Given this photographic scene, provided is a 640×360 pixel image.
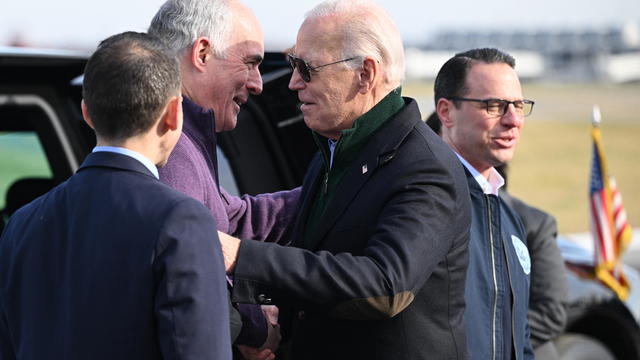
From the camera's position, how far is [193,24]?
2758 mm

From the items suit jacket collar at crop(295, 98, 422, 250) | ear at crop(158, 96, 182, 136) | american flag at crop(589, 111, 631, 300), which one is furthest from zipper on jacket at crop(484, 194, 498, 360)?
american flag at crop(589, 111, 631, 300)

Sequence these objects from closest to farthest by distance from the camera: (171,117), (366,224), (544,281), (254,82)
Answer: (171,117), (366,224), (254,82), (544,281)

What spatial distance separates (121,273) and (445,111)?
75.5 inches

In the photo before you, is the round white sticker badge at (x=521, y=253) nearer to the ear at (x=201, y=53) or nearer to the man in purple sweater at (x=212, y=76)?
the man in purple sweater at (x=212, y=76)

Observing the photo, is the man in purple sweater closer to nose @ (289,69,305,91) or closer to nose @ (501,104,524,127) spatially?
nose @ (289,69,305,91)

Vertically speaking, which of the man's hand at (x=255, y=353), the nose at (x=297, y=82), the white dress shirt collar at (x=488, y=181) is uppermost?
the nose at (x=297, y=82)

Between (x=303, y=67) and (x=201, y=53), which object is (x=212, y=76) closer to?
(x=201, y=53)

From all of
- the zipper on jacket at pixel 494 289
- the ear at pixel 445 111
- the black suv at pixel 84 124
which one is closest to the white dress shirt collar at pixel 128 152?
the zipper on jacket at pixel 494 289

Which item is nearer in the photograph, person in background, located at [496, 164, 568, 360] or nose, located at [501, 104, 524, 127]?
nose, located at [501, 104, 524, 127]

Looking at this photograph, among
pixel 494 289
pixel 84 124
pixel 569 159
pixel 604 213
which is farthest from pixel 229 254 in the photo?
pixel 569 159

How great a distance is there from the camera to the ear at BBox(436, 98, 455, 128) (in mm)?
3635

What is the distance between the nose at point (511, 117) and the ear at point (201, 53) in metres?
1.23

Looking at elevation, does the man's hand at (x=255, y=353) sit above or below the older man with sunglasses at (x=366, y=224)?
below

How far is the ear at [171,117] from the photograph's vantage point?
2116mm
